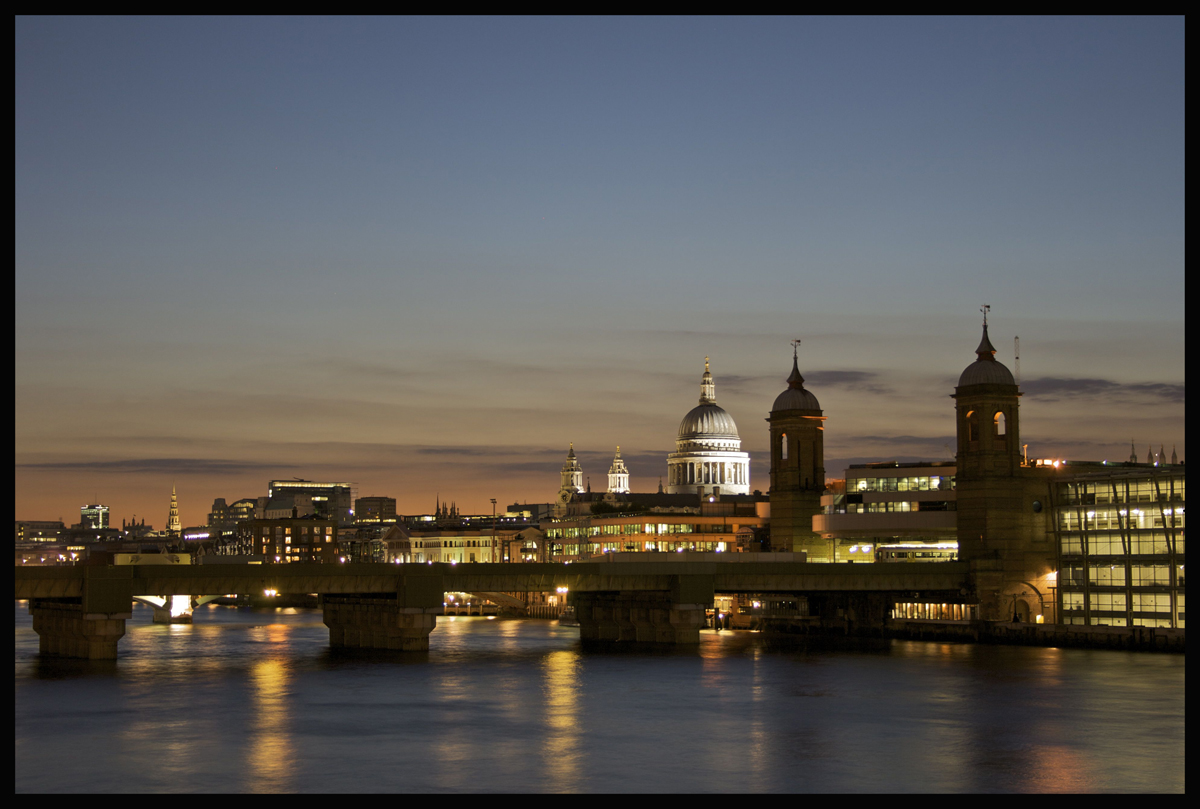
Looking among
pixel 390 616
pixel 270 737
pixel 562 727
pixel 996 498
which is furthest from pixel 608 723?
pixel 996 498

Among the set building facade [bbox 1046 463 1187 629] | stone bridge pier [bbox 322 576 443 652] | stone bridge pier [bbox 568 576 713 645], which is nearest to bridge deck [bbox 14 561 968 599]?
stone bridge pier [bbox 322 576 443 652]

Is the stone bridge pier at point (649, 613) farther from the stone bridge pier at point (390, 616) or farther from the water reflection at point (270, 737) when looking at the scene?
the water reflection at point (270, 737)

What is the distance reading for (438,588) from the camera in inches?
4742

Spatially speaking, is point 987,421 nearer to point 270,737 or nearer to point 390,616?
point 390,616

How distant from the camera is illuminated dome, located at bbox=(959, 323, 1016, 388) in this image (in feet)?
471

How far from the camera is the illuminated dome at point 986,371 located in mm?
143500

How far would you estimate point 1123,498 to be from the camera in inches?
4995

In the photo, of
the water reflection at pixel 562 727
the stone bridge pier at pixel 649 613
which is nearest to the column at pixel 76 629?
the water reflection at pixel 562 727

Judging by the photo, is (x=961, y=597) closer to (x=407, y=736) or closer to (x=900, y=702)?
(x=900, y=702)

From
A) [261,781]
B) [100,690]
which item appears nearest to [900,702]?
[261,781]

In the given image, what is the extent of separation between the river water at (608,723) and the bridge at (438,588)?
4.76 m

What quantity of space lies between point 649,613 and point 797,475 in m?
44.3
